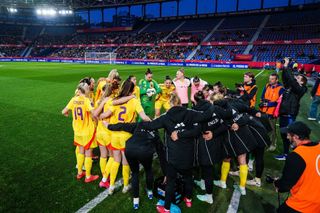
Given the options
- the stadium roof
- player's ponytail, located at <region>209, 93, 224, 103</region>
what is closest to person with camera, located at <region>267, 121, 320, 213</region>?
player's ponytail, located at <region>209, 93, 224, 103</region>

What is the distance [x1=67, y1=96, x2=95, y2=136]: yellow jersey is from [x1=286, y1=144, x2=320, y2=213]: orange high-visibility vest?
12.6 feet

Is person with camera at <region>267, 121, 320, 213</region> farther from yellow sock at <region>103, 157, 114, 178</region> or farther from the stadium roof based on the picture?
the stadium roof

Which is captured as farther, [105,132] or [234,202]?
[105,132]

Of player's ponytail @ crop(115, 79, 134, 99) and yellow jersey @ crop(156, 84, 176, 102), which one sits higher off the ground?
player's ponytail @ crop(115, 79, 134, 99)

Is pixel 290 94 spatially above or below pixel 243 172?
above

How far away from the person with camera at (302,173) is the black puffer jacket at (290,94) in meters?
3.40

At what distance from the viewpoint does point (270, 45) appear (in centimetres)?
4384

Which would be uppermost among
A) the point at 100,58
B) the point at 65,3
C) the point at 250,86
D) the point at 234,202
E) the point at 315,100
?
the point at 65,3

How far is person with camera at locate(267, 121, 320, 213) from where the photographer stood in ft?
8.70

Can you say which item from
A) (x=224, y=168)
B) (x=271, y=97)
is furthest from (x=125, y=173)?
(x=271, y=97)

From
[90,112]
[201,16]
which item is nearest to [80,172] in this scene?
[90,112]

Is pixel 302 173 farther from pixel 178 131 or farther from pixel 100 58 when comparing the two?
pixel 100 58

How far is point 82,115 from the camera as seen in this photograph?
4969 millimetres

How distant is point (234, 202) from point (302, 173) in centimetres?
214
